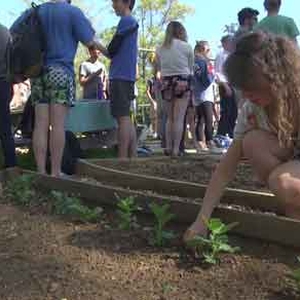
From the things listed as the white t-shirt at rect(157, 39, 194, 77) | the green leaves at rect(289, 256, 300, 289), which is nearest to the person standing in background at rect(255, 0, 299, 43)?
the white t-shirt at rect(157, 39, 194, 77)

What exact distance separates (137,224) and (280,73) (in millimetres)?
1099

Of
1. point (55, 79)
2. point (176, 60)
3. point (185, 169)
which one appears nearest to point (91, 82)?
point (176, 60)

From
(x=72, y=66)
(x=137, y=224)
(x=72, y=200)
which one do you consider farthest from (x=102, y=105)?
(x=137, y=224)

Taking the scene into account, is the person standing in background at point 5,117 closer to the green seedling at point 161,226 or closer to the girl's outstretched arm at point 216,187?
the green seedling at point 161,226

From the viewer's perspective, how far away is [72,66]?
17.5ft

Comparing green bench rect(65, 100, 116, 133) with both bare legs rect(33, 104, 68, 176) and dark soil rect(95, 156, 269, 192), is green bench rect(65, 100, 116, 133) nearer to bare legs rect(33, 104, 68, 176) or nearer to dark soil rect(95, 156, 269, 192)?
dark soil rect(95, 156, 269, 192)

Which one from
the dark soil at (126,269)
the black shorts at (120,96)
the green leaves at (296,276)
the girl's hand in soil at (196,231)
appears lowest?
the dark soil at (126,269)

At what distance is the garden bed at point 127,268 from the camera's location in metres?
2.64

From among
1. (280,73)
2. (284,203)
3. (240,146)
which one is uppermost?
(280,73)

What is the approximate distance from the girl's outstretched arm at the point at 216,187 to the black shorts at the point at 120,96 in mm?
3111

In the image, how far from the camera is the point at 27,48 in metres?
5.11

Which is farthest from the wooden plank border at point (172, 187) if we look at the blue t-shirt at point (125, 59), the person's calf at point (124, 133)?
Result: the blue t-shirt at point (125, 59)

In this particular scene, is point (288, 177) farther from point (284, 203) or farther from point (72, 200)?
point (72, 200)


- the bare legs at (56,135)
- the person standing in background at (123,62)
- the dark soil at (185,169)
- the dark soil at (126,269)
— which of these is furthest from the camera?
the person standing in background at (123,62)
